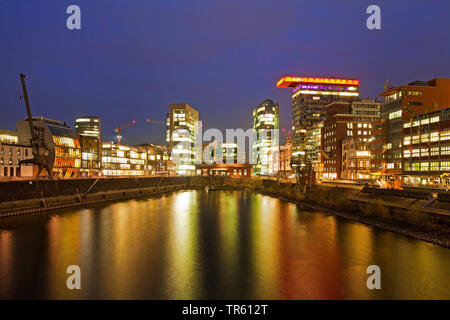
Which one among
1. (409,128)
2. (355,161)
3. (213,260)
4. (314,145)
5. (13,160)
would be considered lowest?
(213,260)

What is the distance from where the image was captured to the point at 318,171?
559 ft

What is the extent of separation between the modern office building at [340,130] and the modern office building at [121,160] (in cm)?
10027

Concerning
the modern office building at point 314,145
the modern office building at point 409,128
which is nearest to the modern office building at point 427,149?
the modern office building at point 409,128

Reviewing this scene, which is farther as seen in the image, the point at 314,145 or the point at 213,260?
the point at 314,145

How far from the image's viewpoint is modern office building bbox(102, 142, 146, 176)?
15700 cm

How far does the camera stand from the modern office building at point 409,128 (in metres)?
84.1

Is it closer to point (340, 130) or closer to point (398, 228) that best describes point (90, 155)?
point (340, 130)

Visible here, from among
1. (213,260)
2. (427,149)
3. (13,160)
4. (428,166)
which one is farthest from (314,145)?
(213,260)

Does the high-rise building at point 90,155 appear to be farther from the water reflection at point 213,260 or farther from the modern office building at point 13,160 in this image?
the water reflection at point 213,260

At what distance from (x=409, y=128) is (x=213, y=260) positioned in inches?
3231

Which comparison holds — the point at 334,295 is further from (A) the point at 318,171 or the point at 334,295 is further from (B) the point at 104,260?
(A) the point at 318,171

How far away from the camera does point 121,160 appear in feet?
548

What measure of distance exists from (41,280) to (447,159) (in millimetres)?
86461
